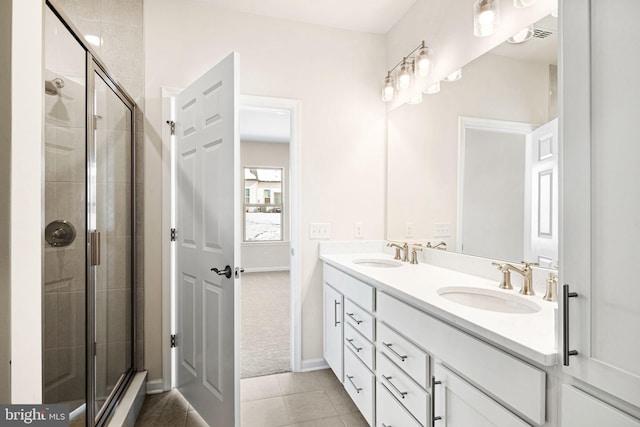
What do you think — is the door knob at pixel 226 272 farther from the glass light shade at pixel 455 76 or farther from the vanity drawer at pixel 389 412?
the glass light shade at pixel 455 76

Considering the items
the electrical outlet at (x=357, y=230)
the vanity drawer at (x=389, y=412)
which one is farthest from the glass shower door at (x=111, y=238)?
the electrical outlet at (x=357, y=230)

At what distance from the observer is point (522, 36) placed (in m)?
1.46

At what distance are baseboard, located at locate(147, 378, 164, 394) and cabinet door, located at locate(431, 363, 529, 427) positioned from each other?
1.91 meters

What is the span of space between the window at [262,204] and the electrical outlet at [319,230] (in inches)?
174

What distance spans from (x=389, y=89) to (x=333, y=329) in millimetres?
1905

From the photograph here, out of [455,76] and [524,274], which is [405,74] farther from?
[524,274]

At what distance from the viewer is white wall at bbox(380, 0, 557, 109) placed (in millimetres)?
1491

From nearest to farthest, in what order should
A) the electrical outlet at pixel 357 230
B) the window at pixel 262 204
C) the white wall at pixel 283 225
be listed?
the electrical outlet at pixel 357 230, the white wall at pixel 283 225, the window at pixel 262 204

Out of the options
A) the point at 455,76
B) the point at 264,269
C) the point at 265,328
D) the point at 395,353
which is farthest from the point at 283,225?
the point at 395,353

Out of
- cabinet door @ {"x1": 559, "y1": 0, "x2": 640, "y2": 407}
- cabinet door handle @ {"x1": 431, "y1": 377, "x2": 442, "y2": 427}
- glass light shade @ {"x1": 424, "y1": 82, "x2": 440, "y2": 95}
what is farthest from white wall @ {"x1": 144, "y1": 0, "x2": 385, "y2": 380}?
cabinet door @ {"x1": 559, "y1": 0, "x2": 640, "y2": 407}

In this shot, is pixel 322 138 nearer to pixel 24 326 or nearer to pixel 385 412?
pixel 385 412

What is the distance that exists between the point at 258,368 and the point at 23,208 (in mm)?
2175

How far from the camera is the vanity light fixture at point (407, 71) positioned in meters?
2.11

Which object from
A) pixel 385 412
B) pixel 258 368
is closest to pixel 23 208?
pixel 385 412
